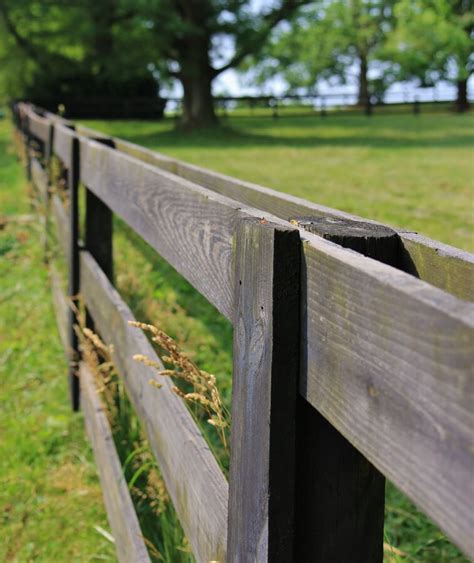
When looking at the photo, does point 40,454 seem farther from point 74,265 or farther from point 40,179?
point 40,179

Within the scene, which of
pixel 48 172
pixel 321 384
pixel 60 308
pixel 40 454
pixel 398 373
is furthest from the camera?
pixel 48 172

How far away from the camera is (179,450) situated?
2232 mm

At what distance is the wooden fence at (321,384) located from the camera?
97 centimetres

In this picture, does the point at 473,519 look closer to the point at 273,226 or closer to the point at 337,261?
the point at 337,261

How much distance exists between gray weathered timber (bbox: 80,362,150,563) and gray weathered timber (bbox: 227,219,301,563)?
1157 mm

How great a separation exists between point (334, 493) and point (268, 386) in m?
0.23

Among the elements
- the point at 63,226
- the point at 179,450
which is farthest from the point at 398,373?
the point at 63,226

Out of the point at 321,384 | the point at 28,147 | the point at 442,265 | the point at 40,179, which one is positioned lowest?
the point at 321,384

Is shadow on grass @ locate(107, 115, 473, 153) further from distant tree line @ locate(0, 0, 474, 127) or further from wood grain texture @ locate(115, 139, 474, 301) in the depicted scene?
wood grain texture @ locate(115, 139, 474, 301)

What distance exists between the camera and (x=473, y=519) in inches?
35.4

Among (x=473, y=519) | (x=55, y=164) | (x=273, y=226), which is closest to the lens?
(x=473, y=519)

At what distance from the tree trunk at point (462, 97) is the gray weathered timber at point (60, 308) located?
1548 inches

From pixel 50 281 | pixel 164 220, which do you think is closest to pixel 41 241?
pixel 50 281

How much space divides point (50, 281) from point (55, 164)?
42.1 inches
